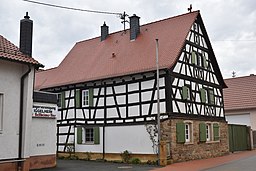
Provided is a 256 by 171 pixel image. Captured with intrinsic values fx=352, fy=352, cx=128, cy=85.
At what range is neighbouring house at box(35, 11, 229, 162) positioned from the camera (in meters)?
20.2

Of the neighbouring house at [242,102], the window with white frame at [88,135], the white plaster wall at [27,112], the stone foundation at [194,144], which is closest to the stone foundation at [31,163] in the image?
the white plaster wall at [27,112]

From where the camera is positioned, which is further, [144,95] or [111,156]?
[111,156]

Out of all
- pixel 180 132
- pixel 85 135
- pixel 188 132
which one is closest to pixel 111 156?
pixel 85 135

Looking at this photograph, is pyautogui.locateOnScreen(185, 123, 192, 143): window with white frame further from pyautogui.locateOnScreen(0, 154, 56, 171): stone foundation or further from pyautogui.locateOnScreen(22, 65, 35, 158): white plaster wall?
pyautogui.locateOnScreen(22, 65, 35, 158): white plaster wall

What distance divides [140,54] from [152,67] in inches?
109

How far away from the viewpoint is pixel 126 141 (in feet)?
68.8

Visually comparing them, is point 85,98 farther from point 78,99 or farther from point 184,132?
point 184,132

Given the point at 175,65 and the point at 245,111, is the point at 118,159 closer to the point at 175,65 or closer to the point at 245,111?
the point at 175,65

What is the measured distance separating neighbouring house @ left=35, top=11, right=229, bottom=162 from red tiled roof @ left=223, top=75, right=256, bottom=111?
8.99 m

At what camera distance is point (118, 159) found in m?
21.1

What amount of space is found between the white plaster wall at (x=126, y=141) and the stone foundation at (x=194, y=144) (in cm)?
121

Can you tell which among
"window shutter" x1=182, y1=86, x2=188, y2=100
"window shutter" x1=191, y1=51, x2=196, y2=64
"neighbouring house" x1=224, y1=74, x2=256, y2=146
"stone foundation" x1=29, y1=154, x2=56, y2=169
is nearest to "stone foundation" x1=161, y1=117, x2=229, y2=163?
"window shutter" x1=182, y1=86, x2=188, y2=100

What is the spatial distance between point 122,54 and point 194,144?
787 centimetres

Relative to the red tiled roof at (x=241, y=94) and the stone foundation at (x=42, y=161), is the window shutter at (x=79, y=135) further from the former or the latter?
the red tiled roof at (x=241, y=94)
